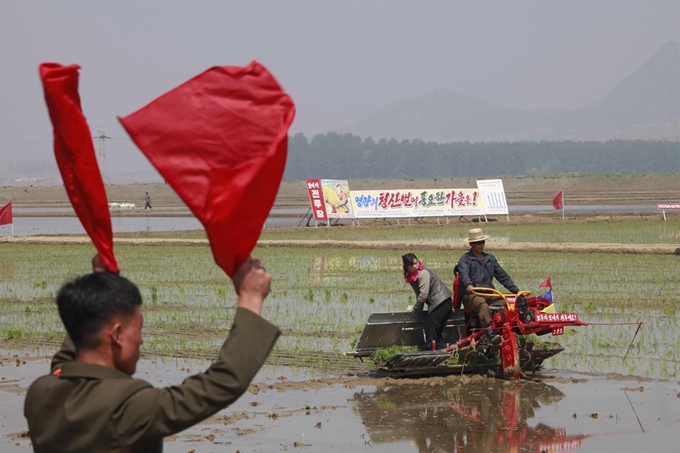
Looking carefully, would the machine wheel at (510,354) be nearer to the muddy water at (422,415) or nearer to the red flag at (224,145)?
the muddy water at (422,415)

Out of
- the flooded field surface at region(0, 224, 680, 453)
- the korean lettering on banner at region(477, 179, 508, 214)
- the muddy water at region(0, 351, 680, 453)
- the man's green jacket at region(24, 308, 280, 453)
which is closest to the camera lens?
the man's green jacket at region(24, 308, 280, 453)

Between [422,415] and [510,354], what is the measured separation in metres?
1.84

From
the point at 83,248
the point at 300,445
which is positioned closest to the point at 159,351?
the point at 300,445

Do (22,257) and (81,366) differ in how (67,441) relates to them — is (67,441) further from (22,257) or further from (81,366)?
(22,257)

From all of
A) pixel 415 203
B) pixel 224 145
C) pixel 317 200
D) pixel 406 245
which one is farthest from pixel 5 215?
pixel 224 145

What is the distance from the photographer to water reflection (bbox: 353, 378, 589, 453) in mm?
9195

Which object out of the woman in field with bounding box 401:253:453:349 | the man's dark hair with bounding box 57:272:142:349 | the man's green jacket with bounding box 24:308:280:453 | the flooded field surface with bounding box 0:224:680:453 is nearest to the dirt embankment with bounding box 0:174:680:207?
the flooded field surface with bounding box 0:224:680:453

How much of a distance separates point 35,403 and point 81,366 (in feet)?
0.60

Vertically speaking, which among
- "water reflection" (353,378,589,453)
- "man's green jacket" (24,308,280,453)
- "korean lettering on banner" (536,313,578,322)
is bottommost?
"water reflection" (353,378,589,453)

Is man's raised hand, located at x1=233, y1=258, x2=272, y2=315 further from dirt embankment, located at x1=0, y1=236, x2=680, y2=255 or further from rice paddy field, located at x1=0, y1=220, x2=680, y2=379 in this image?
dirt embankment, located at x1=0, y1=236, x2=680, y2=255

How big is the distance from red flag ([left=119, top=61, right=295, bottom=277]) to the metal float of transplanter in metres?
9.12

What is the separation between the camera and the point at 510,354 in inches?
464

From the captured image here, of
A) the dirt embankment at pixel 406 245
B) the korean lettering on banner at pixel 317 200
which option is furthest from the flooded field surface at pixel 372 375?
the korean lettering on banner at pixel 317 200

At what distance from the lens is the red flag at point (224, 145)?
2.80 metres
